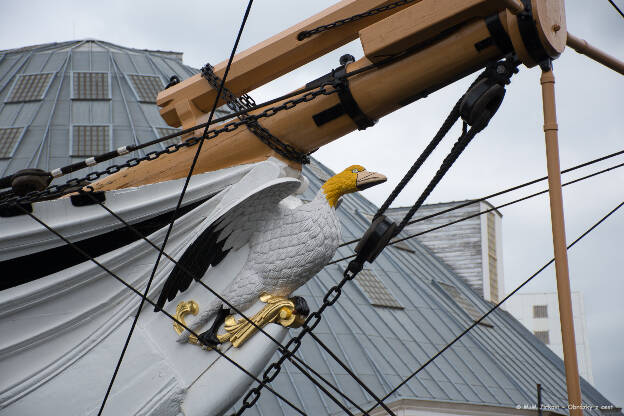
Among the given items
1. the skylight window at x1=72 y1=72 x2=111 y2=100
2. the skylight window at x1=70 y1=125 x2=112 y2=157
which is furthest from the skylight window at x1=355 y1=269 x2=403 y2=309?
the skylight window at x1=72 y1=72 x2=111 y2=100

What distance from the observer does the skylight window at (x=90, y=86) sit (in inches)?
653

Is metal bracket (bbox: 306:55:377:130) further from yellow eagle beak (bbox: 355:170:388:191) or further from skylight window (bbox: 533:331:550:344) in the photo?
skylight window (bbox: 533:331:550:344)

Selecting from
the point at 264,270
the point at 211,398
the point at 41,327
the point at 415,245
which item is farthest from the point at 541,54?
the point at 415,245

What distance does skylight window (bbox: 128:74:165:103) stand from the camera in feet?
55.6

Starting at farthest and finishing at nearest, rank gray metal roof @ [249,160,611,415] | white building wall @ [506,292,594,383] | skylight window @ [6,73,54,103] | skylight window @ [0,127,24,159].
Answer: white building wall @ [506,292,594,383] → skylight window @ [6,73,54,103] → skylight window @ [0,127,24,159] → gray metal roof @ [249,160,611,415]

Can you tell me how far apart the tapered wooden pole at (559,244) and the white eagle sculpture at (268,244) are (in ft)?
5.30

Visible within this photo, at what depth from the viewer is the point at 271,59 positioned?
805 cm

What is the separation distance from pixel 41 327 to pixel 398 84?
3.43m

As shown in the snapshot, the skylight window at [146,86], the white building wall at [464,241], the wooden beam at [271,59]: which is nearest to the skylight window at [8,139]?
the skylight window at [146,86]

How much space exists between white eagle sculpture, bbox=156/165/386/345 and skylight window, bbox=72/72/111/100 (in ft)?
32.0

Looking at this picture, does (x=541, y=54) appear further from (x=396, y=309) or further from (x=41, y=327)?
(x=396, y=309)

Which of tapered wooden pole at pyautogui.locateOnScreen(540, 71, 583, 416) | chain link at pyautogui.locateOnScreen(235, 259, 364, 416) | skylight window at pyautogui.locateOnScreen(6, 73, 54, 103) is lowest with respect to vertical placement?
tapered wooden pole at pyautogui.locateOnScreen(540, 71, 583, 416)

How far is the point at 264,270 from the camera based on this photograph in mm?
7410

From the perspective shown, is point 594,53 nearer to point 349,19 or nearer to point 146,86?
point 349,19
